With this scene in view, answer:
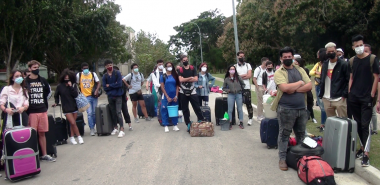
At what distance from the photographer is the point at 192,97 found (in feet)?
28.0

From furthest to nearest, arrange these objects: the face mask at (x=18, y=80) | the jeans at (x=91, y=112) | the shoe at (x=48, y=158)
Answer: the jeans at (x=91, y=112), the shoe at (x=48, y=158), the face mask at (x=18, y=80)

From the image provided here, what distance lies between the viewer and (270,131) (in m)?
6.71

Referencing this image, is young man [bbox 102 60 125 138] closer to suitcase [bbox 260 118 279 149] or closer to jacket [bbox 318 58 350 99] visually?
suitcase [bbox 260 118 279 149]

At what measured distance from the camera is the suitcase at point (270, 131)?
21.9 feet

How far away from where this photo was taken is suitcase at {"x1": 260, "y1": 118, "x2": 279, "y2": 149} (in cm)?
666

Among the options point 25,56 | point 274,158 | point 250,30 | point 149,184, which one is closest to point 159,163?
point 149,184

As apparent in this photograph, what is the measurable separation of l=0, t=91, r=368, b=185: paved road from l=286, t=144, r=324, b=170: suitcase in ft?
0.57

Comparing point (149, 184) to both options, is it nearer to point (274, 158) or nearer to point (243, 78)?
point (274, 158)

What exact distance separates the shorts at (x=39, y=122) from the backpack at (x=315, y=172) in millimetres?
4599

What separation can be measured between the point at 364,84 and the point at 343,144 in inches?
41.4

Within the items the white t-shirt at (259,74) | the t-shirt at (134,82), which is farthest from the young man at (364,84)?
the t-shirt at (134,82)

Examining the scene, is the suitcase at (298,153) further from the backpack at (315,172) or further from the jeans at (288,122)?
the backpack at (315,172)

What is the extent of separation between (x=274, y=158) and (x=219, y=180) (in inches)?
61.2

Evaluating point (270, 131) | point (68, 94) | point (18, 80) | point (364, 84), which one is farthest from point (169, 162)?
point (364, 84)
